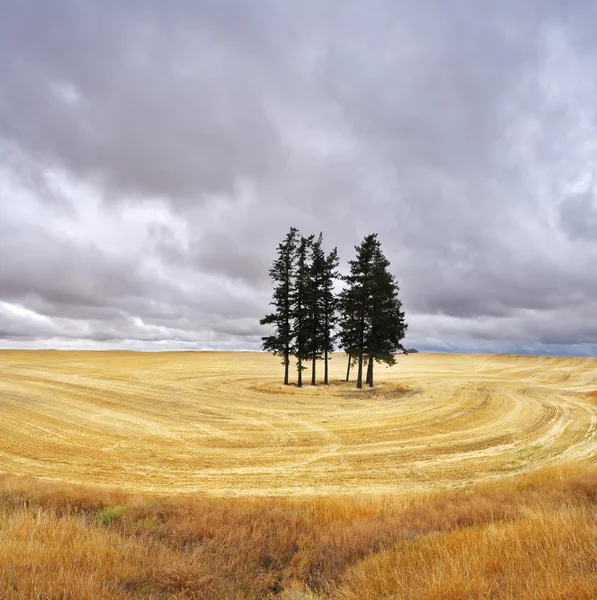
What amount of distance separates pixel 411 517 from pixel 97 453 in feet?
41.7

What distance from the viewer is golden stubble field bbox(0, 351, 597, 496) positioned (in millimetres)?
12258

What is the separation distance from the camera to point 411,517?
7.25m

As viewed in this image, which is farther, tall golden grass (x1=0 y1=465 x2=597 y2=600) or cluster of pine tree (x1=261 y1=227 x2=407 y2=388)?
cluster of pine tree (x1=261 y1=227 x2=407 y2=388)

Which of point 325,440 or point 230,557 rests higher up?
point 230,557

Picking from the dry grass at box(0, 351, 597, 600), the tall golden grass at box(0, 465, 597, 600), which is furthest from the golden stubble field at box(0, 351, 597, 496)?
the tall golden grass at box(0, 465, 597, 600)

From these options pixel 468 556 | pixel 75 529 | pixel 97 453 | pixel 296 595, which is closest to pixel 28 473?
pixel 97 453

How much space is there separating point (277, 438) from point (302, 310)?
78.3ft

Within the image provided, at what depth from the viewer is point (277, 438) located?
1761cm

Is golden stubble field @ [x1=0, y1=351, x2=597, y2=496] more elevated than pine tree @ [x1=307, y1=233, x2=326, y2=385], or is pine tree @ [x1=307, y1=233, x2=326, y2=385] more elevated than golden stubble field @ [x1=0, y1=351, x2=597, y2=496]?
pine tree @ [x1=307, y1=233, x2=326, y2=385]

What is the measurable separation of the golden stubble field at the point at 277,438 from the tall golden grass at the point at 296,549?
3.51 m

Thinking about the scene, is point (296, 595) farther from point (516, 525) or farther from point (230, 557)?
point (516, 525)

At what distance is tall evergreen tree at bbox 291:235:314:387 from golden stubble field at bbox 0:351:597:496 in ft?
30.6

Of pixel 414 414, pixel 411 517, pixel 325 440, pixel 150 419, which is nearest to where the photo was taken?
pixel 411 517

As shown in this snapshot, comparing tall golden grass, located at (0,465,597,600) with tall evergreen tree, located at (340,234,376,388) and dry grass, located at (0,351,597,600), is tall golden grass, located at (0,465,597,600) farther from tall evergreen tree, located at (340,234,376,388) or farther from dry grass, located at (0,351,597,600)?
tall evergreen tree, located at (340,234,376,388)
